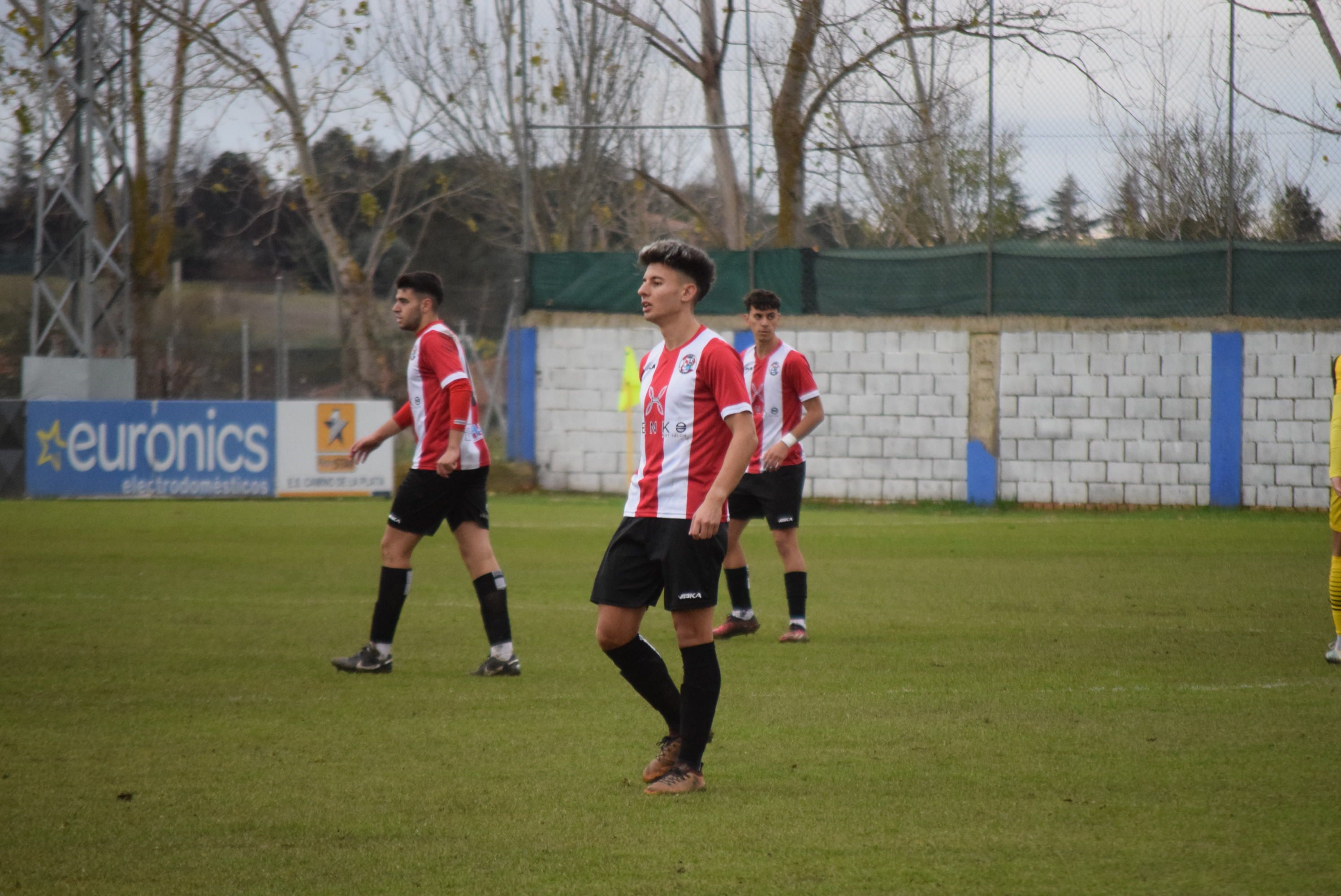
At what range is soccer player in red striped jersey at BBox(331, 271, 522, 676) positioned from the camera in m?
7.17

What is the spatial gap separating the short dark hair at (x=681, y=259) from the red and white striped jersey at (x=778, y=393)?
3790 mm

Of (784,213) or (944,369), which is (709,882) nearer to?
(944,369)

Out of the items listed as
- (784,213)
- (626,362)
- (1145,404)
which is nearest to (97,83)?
(626,362)

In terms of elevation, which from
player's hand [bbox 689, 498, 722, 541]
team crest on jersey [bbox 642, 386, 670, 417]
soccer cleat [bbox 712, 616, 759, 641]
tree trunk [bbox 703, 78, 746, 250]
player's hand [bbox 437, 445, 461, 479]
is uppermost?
tree trunk [bbox 703, 78, 746, 250]

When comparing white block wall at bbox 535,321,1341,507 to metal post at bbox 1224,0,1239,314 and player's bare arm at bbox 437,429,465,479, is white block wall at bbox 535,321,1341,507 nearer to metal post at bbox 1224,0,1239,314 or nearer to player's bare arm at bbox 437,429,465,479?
metal post at bbox 1224,0,1239,314

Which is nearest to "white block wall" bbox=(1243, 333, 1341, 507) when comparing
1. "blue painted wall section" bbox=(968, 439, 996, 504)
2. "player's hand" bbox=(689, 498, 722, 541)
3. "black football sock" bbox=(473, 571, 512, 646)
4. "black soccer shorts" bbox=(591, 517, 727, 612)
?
"blue painted wall section" bbox=(968, 439, 996, 504)

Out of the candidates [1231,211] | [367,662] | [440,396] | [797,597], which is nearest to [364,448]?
[440,396]

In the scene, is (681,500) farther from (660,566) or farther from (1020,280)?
(1020,280)

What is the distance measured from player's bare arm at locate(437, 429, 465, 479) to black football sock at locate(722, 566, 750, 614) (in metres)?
2.19

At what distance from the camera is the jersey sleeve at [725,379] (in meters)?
4.75

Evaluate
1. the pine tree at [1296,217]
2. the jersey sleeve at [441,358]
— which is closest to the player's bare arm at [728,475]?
the jersey sleeve at [441,358]

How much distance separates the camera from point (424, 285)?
7.41 m

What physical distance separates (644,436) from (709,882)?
5.59ft

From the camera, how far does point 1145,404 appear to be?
1873 centimetres
